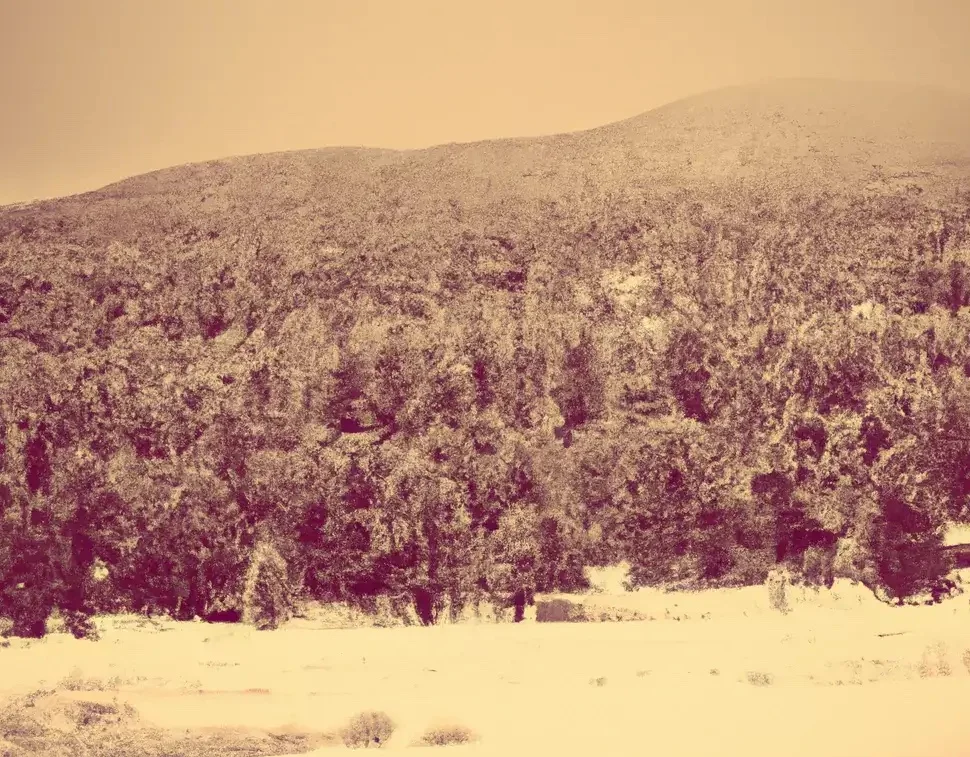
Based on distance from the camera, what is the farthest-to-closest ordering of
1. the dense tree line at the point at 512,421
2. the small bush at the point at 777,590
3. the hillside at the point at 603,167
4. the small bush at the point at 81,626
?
the hillside at the point at 603,167
the small bush at the point at 81,626
the dense tree line at the point at 512,421
the small bush at the point at 777,590

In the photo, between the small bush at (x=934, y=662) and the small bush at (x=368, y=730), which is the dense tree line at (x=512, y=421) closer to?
the small bush at (x=934, y=662)

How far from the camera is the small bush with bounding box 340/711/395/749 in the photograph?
12.5m

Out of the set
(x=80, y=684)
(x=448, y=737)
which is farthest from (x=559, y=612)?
(x=80, y=684)

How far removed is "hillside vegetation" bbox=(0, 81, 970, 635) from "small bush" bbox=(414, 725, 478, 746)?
1.48m

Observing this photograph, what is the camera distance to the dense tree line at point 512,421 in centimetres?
1362

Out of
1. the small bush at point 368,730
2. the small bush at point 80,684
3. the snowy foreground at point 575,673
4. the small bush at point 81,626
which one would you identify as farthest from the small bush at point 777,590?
the small bush at point 81,626

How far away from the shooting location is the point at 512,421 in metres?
14.1

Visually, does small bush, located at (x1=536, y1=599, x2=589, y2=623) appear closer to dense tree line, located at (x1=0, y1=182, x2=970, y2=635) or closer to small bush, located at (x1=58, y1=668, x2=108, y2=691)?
dense tree line, located at (x1=0, y1=182, x2=970, y2=635)

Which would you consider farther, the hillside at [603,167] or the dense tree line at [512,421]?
the hillside at [603,167]

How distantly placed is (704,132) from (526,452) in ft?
21.6

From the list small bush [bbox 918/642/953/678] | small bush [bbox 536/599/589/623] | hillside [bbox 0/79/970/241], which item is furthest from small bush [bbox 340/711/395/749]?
hillside [bbox 0/79/970/241]

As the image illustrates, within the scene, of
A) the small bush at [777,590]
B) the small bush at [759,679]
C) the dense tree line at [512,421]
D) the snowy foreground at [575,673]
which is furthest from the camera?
the dense tree line at [512,421]

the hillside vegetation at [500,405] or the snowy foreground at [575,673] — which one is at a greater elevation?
the hillside vegetation at [500,405]

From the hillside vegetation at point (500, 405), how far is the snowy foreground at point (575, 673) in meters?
0.40
